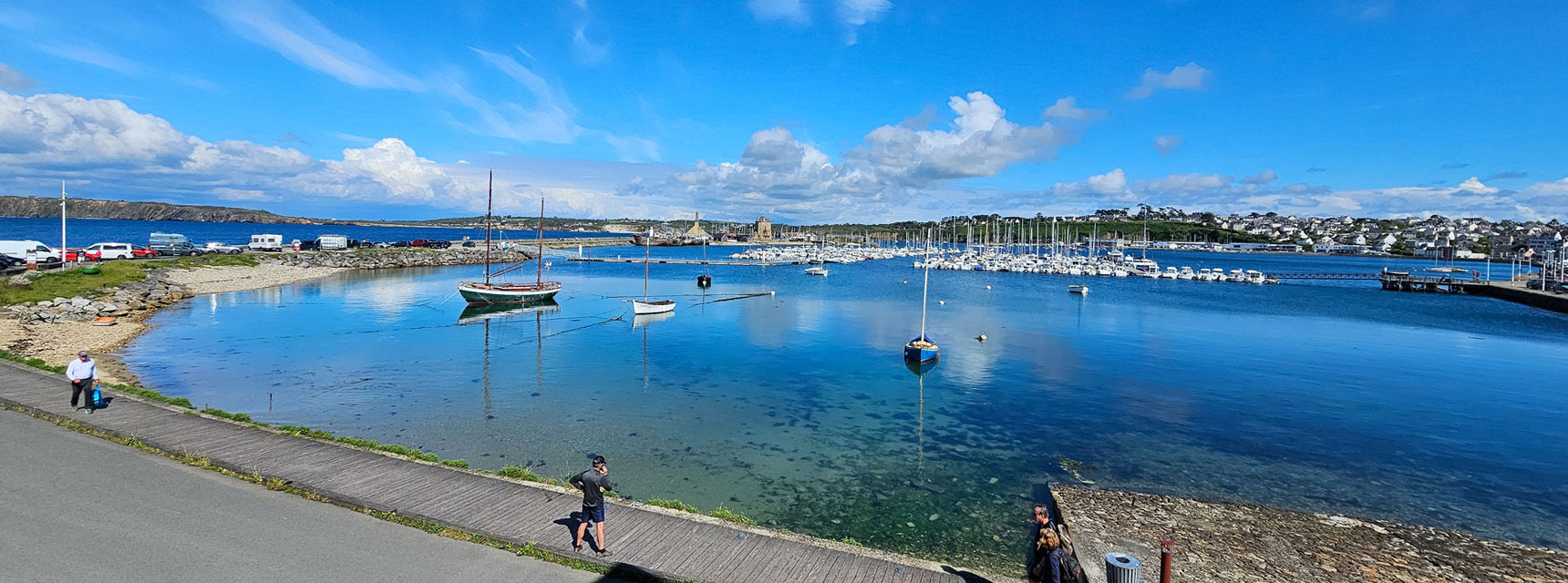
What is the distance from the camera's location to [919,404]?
24.9 metres

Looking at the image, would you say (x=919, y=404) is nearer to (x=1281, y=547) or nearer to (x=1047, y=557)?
(x=1281, y=547)

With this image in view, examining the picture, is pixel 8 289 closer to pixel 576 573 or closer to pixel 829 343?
pixel 829 343

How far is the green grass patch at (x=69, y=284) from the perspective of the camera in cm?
3569

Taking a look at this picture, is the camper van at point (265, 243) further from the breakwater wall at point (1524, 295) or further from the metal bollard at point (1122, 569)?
the breakwater wall at point (1524, 295)

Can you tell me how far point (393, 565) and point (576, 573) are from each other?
2301 millimetres

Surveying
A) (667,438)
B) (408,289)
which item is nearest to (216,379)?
(667,438)

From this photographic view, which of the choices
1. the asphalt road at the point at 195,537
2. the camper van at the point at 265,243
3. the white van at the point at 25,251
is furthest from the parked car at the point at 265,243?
the asphalt road at the point at 195,537

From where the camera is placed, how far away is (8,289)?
118 ft

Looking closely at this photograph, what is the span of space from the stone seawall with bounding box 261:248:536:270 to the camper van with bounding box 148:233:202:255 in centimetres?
651

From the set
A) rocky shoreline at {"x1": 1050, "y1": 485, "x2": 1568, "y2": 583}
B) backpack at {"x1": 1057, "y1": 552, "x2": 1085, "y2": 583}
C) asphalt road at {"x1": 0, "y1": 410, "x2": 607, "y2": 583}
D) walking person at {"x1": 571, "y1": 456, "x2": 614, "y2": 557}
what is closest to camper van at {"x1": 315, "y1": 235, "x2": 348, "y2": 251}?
asphalt road at {"x1": 0, "y1": 410, "x2": 607, "y2": 583}

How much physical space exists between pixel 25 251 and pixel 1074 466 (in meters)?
69.8

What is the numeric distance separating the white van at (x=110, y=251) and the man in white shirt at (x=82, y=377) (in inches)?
2355

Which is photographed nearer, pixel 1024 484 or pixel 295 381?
pixel 1024 484

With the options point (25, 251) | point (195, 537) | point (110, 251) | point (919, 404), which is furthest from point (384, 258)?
point (195, 537)
